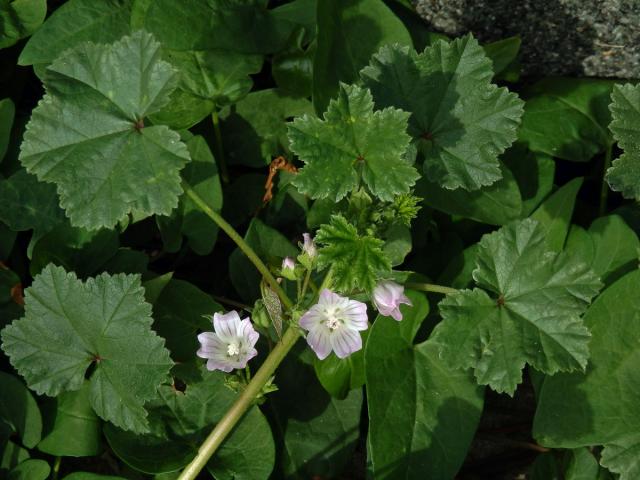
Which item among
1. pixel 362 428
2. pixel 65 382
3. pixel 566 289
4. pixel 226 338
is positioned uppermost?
pixel 566 289

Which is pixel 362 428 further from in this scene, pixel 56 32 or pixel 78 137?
pixel 56 32

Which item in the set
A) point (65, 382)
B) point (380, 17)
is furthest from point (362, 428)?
point (380, 17)

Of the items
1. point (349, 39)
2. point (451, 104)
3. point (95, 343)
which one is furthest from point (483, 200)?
point (95, 343)

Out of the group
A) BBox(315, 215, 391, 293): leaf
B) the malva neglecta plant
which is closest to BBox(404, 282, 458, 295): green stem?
the malva neglecta plant

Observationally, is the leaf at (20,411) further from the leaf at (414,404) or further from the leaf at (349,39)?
the leaf at (349,39)

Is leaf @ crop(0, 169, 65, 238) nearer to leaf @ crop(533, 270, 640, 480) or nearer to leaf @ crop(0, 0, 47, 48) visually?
leaf @ crop(0, 0, 47, 48)

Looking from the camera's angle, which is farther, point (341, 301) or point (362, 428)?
point (362, 428)

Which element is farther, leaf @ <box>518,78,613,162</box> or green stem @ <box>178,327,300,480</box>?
leaf @ <box>518,78,613,162</box>
